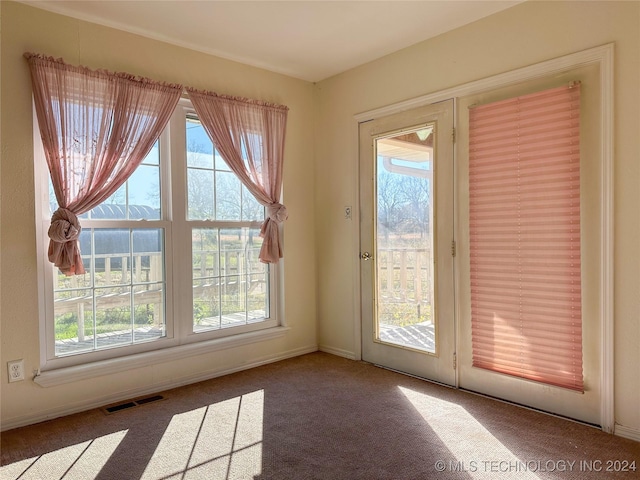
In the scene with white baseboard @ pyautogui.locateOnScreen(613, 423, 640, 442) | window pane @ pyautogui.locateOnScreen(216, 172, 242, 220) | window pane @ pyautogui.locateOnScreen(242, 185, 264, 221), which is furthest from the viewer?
window pane @ pyautogui.locateOnScreen(242, 185, 264, 221)

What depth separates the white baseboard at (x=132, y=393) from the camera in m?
2.68

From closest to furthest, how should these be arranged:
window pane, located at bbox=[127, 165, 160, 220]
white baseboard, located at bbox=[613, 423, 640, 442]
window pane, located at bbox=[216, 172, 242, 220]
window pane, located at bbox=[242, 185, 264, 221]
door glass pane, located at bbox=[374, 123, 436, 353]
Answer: white baseboard, located at bbox=[613, 423, 640, 442], window pane, located at bbox=[127, 165, 160, 220], door glass pane, located at bbox=[374, 123, 436, 353], window pane, located at bbox=[216, 172, 242, 220], window pane, located at bbox=[242, 185, 264, 221]

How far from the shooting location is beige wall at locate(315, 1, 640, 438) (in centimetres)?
240

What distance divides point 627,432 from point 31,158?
385 cm

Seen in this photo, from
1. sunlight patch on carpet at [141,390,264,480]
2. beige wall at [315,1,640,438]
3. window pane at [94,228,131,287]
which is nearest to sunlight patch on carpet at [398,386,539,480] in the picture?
beige wall at [315,1,640,438]

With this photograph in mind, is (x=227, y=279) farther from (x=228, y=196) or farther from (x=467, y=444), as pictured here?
(x=467, y=444)

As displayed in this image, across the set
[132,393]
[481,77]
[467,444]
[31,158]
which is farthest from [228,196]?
[467,444]

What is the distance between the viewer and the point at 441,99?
3.24 m

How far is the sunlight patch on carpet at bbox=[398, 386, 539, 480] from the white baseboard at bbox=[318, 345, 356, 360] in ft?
3.38

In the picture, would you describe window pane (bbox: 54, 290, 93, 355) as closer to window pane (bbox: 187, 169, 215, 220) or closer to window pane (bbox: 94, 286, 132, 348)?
window pane (bbox: 94, 286, 132, 348)

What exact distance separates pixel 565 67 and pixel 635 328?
61.5 inches

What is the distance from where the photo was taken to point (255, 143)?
3.73 m

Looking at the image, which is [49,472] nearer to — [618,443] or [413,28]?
[618,443]

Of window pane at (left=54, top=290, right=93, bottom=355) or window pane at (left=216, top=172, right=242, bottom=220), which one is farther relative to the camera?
window pane at (left=216, top=172, right=242, bottom=220)
